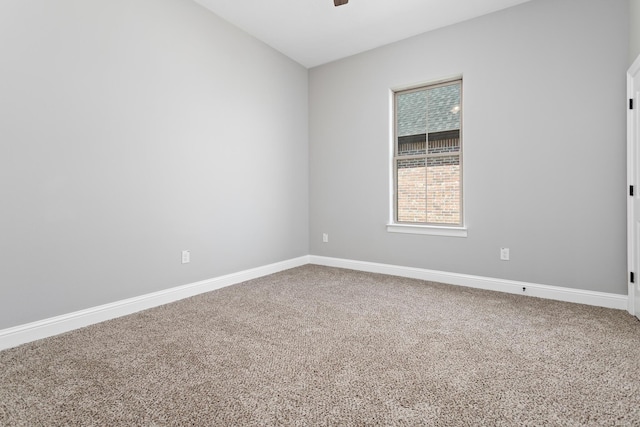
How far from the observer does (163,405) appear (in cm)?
140

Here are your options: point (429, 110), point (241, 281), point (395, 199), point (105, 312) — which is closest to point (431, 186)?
point (395, 199)

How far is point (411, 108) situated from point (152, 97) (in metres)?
2.83

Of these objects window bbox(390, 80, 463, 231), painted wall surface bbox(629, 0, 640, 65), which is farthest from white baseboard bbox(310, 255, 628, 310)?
painted wall surface bbox(629, 0, 640, 65)

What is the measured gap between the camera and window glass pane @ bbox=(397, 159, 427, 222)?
3.79m

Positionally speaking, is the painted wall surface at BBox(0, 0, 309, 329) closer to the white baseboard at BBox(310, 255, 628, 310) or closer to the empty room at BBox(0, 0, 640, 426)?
the empty room at BBox(0, 0, 640, 426)

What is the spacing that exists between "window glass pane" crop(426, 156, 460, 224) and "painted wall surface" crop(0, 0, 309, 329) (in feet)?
6.54

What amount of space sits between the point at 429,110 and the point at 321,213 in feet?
6.39

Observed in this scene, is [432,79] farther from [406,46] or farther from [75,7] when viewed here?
[75,7]

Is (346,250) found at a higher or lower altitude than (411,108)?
lower

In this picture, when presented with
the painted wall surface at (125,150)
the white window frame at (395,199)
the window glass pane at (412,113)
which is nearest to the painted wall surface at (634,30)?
the white window frame at (395,199)

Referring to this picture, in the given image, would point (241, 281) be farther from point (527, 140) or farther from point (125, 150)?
point (527, 140)

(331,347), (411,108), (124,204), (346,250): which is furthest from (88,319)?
(411,108)

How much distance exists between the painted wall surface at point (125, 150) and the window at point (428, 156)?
1.67 metres

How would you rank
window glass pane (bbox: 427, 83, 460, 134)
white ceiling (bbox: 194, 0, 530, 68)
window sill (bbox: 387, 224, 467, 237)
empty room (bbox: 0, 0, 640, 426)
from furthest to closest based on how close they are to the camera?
window glass pane (bbox: 427, 83, 460, 134), window sill (bbox: 387, 224, 467, 237), white ceiling (bbox: 194, 0, 530, 68), empty room (bbox: 0, 0, 640, 426)
